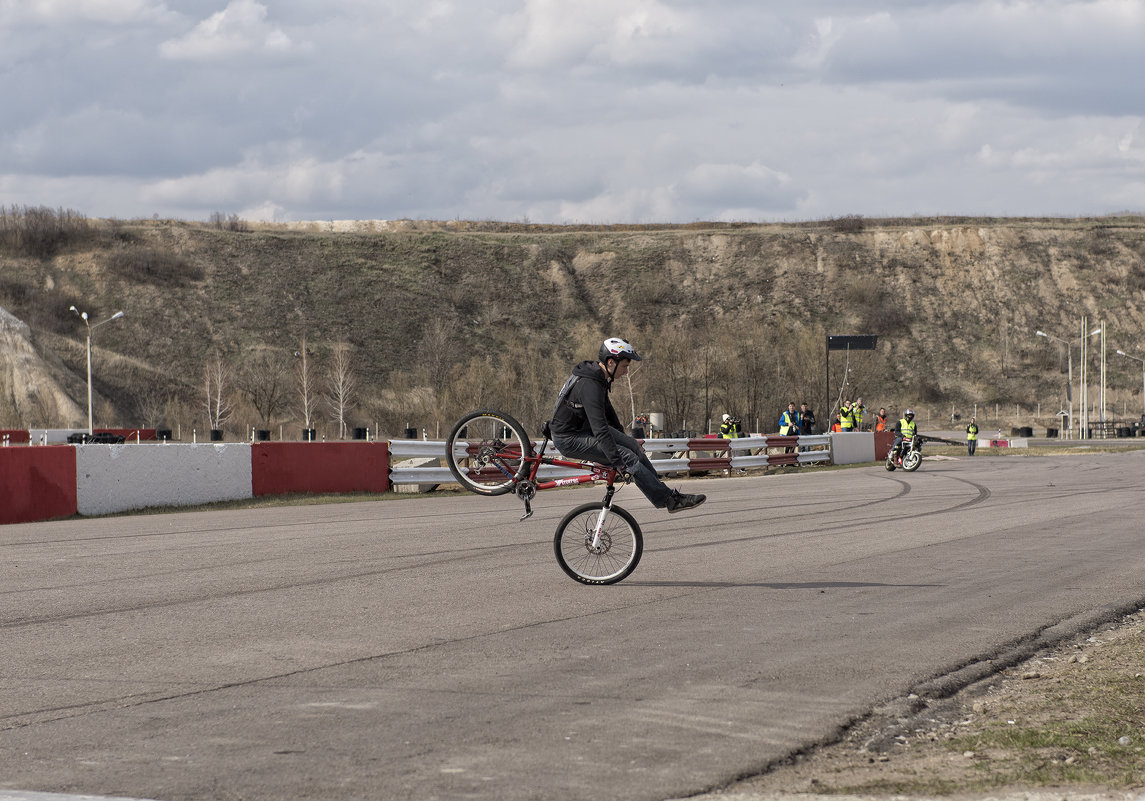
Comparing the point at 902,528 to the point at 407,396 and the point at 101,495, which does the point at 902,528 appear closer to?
the point at 101,495

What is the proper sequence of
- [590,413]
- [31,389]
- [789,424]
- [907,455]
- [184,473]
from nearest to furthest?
[590,413] → [184,473] → [907,455] → [789,424] → [31,389]

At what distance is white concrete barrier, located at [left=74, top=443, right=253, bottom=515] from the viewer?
2020 cm

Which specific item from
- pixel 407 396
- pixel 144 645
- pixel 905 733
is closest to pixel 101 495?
pixel 144 645

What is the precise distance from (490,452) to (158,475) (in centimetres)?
1181

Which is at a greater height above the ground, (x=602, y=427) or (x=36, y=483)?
(x=602, y=427)

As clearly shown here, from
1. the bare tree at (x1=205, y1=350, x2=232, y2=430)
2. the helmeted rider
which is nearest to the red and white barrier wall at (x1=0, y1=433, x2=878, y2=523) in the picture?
the helmeted rider

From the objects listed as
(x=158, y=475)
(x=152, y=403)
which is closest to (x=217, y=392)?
(x=152, y=403)

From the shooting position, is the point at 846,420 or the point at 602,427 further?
the point at 846,420

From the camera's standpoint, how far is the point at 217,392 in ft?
257

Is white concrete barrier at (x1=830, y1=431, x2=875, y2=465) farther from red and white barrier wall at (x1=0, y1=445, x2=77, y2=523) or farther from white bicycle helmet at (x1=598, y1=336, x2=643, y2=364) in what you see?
white bicycle helmet at (x1=598, y1=336, x2=643, y2=364)

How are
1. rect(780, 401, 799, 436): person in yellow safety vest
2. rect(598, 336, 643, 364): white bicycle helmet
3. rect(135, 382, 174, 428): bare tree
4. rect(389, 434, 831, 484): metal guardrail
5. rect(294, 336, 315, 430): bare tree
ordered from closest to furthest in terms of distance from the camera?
rect(598, 336, 643, 364): white bicycle helmet → rect(389, 434, 831, 484): metal guardrail → rect(780, 401, 799, 436): person in yellow safety vest → rect(294, 336, 315, 430): bare tree → rect(135, 382, 174, 428): bare tree

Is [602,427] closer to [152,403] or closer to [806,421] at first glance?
[806,421]

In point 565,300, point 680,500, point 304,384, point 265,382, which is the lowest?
point 680,500

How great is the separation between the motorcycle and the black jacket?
22.7 metres
